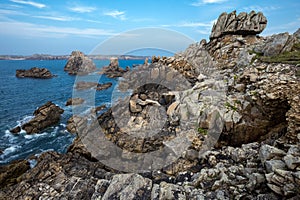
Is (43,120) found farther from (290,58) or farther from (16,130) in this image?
(290,58)

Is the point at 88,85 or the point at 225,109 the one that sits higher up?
the point at 225,109

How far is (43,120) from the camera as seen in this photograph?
30656 mm

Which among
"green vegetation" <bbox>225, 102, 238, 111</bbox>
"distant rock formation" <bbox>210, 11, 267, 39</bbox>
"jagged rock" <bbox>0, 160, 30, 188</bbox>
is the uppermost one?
"distant rock formation" <bbox>210, 11, 267, 39</bbox>

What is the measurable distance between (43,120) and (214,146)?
2859cm

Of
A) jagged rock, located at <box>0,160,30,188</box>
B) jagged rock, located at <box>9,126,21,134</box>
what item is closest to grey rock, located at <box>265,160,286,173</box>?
jagged rock, located at <box>0,160,30,188</box>

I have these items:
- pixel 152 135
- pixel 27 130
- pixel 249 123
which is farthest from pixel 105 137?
pixel 27 130

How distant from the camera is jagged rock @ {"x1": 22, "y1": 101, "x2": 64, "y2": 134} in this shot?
28.7 metres

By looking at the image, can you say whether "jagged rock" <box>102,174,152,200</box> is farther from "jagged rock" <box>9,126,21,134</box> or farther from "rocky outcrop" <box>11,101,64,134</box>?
"jagged rock" <box>9,126,21,134</box>

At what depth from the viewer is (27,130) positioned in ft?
92.7

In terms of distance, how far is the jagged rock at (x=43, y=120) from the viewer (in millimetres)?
28719

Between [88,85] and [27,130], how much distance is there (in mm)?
34174

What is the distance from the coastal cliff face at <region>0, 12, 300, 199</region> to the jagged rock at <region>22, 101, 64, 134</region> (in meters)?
12.0

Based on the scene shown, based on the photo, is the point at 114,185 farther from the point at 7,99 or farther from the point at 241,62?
the point at 7,99

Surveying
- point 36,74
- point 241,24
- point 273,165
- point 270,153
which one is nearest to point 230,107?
point 270,153
